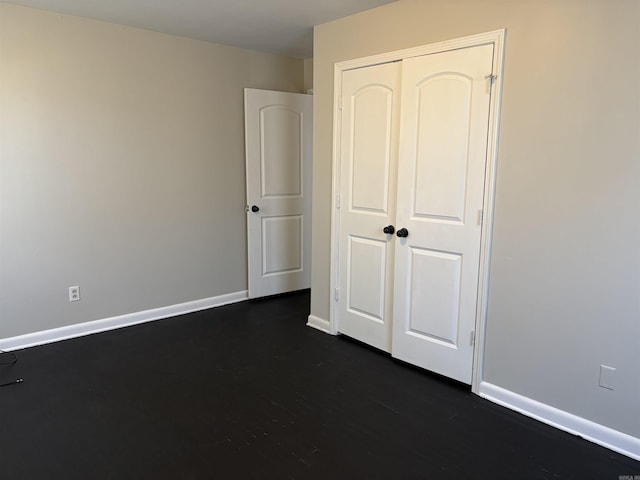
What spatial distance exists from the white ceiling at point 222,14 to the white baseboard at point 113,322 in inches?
91.8

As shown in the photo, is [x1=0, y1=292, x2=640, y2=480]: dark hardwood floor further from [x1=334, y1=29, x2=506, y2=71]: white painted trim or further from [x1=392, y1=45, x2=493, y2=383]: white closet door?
[x1=334, y1=29, x2=506, y2=71]: white painted trim

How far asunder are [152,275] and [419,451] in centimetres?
271

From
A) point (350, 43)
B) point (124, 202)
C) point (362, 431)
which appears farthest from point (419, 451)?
point (124, 202)

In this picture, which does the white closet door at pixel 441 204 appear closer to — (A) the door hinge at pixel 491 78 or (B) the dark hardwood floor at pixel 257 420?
(A) the door hinge at pixel 491 78

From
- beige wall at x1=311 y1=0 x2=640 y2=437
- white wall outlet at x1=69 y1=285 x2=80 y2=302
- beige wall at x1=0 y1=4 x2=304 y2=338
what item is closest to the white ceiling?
beige wall at x1=0 y1=4 x2=304 y2=338

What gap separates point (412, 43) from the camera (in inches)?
112

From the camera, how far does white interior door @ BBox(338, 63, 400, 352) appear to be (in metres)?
3.06

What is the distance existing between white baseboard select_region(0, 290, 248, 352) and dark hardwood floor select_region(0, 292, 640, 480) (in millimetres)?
94

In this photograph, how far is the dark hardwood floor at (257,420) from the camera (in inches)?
81.4

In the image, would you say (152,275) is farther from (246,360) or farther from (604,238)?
(604,238)

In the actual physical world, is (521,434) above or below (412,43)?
below

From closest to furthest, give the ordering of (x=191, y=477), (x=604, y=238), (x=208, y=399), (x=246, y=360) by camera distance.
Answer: (x=191, y=477) → (x=604, y=238) → (x=208, y=399) → (x=246, y=360)

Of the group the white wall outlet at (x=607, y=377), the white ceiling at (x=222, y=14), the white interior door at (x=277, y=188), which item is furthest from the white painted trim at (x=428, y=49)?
the white wall outlet at (x=607, y=377)

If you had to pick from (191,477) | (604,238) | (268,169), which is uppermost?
(268,169)
